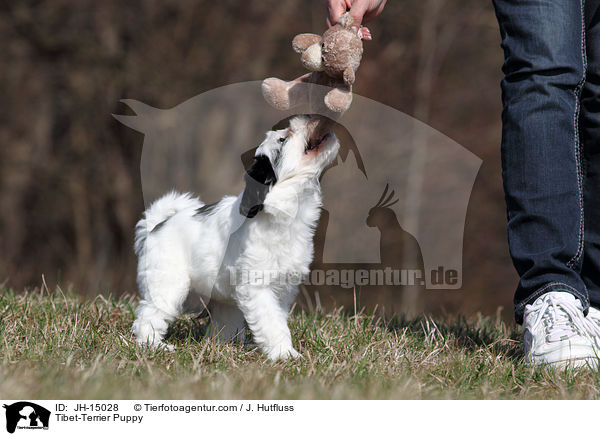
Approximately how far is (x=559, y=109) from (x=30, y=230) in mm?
8578

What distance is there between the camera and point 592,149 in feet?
9.08

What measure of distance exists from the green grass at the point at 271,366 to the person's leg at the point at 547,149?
41 centimetres

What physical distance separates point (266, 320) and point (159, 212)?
975 millimetres

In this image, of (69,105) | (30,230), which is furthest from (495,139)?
(30,230)

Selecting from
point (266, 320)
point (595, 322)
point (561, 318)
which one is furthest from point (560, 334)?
point (266, 320)

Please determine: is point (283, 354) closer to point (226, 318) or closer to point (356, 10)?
point (226, 318)

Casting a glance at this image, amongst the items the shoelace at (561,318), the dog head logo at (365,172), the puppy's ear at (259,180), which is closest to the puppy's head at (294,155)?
the puppy's ear at (259,180)

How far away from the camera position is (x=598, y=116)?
108 inches

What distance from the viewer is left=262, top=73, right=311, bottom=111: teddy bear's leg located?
2732mm

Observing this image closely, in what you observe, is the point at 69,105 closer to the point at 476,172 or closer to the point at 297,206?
the point at 476,172

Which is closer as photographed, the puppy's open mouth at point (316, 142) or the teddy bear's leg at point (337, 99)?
the teddy bear's leg at point (337, 99)

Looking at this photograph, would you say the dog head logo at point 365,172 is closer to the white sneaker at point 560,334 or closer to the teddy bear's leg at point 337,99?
the white sneaker at point 560,334
